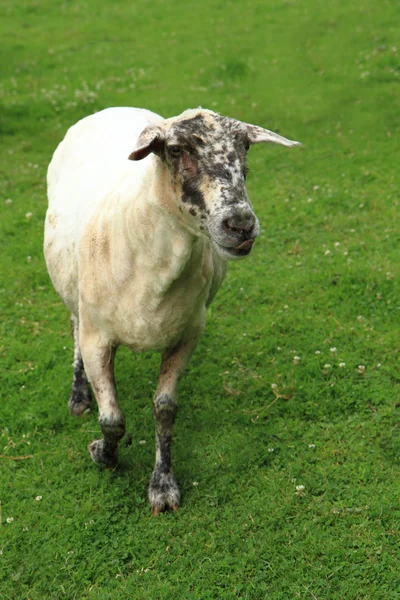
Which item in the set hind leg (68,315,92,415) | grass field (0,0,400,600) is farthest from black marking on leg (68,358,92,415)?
grass field (0,0,400,600)

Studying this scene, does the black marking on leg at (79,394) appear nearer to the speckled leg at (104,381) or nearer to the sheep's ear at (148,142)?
the speckled leg at (104,381)

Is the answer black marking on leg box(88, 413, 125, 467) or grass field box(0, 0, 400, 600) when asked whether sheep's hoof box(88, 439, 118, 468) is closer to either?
black marking on leg box(88, 413, 125, 467)

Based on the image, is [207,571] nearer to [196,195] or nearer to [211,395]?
[211,395]

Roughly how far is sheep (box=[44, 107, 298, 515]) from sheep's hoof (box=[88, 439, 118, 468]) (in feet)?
0.04

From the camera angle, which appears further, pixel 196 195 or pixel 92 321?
pixel 92 321

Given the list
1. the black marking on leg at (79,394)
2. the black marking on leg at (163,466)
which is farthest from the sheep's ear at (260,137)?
the black marking on leg at (79,394)

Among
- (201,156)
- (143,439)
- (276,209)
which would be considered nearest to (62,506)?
(143,439)

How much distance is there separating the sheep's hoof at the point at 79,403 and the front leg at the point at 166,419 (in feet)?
3.84

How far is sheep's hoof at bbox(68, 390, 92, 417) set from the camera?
20.9ft

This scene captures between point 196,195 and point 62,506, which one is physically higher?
point 196,195

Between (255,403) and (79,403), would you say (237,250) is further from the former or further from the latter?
(79,403)

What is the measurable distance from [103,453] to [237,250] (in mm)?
2263

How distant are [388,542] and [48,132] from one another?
9.74m

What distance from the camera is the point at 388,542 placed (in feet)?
16.0
